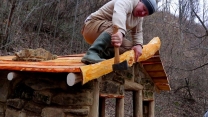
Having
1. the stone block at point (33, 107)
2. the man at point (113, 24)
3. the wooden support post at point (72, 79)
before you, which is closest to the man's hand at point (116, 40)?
the man at point (113, 24)

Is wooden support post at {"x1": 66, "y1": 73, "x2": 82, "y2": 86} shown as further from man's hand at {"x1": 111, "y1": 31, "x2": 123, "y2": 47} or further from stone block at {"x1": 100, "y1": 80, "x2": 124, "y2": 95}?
stone block at {"x1": 100, "y1": 80, "x2": 124, "y2": 95}

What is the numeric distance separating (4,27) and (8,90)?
4.99 meters

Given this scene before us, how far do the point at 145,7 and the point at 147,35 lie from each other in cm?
1119

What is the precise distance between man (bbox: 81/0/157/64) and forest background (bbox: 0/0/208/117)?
510 cm

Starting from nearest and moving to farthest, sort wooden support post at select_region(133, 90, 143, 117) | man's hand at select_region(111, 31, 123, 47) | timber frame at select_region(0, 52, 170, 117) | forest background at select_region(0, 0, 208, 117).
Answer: man's hand at select_region(111, 31, 123, 47) < timber frame at select_region(0, 52, 170, 117) < wooden support post at select_region(133, 90, 143, 117) < forest background at select_region(0, 0, 208, 117)

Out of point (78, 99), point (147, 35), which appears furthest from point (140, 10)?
point (147, 35)

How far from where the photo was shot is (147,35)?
14.1 metres

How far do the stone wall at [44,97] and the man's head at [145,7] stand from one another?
3.37 feet

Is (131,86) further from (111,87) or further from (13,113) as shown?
(13,113)

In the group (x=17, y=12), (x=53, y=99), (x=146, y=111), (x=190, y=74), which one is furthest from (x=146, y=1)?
(x=190, y=74)

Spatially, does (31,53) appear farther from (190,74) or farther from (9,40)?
(190,74)

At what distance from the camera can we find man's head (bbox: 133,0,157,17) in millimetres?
3020

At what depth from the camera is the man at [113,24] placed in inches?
107

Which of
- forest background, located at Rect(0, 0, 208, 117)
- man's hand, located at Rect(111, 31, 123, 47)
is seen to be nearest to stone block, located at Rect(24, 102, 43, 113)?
man's hand, located at Rect(111, 31, 123, 47)
